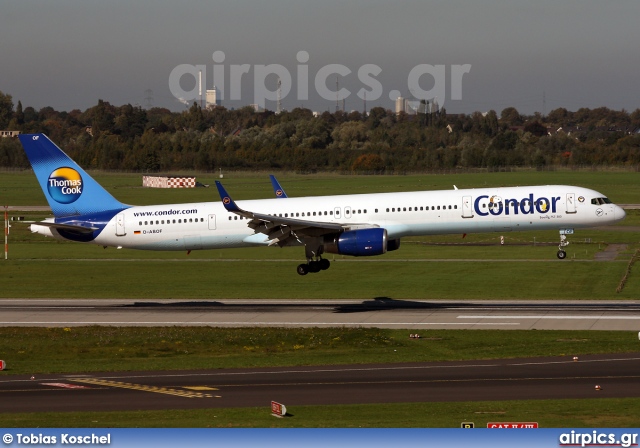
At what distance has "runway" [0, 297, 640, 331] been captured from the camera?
184 feet

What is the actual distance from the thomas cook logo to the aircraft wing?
11856 mm

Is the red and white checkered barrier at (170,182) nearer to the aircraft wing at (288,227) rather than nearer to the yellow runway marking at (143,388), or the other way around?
the aircraft wing at (288,227)

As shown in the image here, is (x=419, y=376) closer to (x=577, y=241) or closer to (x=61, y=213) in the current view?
(x=61, y=213)

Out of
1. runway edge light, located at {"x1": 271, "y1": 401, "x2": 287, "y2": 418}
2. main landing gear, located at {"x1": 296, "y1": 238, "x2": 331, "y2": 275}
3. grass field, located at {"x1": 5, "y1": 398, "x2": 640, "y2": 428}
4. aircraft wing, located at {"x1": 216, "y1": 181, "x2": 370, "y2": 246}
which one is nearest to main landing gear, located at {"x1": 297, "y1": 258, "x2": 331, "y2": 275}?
main landing gear, located at {"x1": 296, "y1": 238, "x2": 331, "y2": 275}

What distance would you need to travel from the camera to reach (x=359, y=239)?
196ft

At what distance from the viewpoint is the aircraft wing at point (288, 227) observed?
60.0 meters

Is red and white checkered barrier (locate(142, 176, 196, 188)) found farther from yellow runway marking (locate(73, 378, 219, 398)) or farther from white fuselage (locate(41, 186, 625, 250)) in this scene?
yellow runway marking (locate(73, 378, 219, 398))

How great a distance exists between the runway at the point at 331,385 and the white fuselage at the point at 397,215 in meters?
17.9

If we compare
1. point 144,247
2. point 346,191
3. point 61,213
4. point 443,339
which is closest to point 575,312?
point 443,339

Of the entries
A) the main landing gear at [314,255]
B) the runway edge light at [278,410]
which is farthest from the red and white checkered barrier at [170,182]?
the runway edge light at [278,410]

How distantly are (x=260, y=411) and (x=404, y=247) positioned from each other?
2718 inches

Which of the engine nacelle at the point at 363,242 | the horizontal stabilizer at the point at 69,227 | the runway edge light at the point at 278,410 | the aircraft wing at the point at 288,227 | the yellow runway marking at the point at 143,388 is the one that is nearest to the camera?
the runway edge light at the point at 278,410

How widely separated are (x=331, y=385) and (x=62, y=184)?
107ft

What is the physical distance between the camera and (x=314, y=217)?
6297 centimetres
